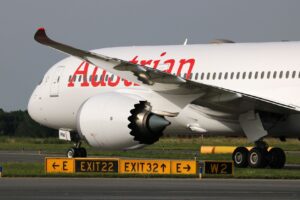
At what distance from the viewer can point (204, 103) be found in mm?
34781

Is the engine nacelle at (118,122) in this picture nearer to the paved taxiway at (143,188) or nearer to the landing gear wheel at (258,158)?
the landing gear wheel at (258,158)

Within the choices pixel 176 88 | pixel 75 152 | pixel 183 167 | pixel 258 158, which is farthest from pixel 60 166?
pixel 75 152

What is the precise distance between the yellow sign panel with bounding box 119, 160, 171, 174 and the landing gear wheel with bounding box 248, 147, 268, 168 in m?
→ 4.39

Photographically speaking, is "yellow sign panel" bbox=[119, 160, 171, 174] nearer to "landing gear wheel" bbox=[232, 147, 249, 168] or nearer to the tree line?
"landing gear wheel" bbox=[232, 147, 249, 168]

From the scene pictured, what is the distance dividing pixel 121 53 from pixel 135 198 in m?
17.9

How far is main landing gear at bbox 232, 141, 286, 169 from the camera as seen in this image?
3566cm

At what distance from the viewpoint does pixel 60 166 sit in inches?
1310

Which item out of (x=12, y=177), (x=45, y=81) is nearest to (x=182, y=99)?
(x=12, y=177)

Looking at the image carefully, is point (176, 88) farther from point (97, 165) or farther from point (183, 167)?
point (97, 165)

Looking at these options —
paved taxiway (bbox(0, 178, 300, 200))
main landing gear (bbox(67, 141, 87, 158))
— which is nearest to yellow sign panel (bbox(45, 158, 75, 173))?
paved taxiway (bbox(0, 178, 300, 200))

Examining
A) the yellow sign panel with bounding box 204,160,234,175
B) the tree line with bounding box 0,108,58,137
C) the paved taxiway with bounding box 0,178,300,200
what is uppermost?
the tree line with bounding box 0,108,58,137

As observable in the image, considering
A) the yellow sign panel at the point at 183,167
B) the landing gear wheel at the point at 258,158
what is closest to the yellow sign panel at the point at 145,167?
the yellow sign panel at the point at 183,167

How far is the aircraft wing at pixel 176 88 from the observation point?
1259 inches

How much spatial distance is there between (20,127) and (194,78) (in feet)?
182
